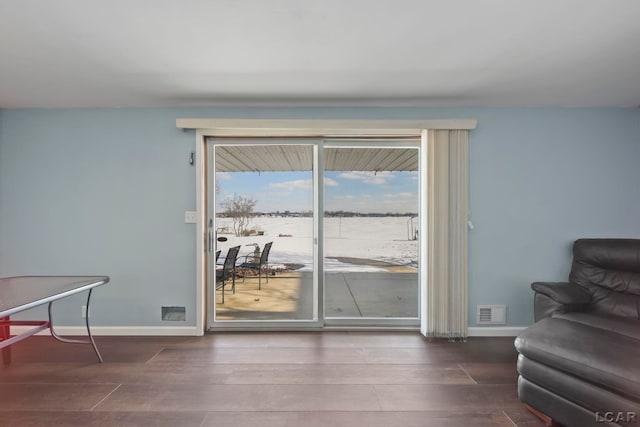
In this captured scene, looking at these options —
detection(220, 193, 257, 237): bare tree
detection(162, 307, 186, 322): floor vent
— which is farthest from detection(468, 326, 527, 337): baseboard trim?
detection(162, 307, 186, 322): floor vent

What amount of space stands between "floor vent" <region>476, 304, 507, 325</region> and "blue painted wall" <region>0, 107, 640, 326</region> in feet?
0.21

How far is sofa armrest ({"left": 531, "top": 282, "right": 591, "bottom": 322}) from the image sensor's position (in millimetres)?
2516

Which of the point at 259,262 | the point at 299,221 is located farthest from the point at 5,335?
the point at 299,221

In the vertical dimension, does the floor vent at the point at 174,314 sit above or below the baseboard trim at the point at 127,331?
above

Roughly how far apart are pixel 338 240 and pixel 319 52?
2.65 m

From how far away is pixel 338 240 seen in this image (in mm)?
4348

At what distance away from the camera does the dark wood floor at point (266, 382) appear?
1914mm

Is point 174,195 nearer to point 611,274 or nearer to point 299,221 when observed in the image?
point 299,221

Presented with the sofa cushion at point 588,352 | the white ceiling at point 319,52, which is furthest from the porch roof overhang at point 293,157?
the sofa cushion at point 588,352

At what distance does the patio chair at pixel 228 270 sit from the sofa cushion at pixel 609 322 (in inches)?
125

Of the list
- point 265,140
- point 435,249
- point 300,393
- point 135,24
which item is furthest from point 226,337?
point 135,24

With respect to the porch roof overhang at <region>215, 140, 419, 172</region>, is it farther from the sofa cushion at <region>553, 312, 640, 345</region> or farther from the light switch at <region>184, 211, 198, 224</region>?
the sofa cushion at <region>553, 312, 640, 345</region>

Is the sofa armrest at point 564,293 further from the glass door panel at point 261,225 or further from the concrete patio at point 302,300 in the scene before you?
the glass door panel at point 261,225

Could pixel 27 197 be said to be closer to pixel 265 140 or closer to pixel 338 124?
pixel 265 140
